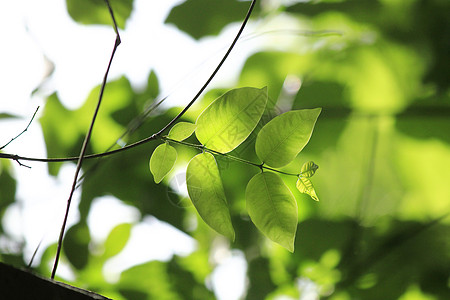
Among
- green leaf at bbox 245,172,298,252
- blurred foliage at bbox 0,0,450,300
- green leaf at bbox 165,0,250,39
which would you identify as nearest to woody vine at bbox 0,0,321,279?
green leaf at bbox 245,172,298,252

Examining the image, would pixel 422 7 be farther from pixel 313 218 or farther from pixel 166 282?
pixel 166 282

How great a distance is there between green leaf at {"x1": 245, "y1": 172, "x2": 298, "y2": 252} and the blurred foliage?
0.30m

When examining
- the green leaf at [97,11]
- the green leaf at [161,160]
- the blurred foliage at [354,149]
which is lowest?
the blurred foliage at [354,149]

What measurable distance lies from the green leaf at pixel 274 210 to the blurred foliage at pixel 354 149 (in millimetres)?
301

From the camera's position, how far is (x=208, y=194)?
10.6 inches

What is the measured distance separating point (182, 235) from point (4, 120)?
34 cm

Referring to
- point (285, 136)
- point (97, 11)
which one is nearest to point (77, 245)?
point (97, 11)

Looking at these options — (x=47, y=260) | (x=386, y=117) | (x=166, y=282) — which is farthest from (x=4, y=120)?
(x=386, y=117)

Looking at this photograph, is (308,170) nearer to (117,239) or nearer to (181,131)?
(181,131)

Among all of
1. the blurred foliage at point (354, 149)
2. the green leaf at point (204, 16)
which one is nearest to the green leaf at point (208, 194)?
the blurred foliage at point (354, 149)

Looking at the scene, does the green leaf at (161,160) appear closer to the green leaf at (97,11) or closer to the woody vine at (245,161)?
the woody vine at (245,161)

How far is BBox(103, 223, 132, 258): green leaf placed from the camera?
0.66 meters

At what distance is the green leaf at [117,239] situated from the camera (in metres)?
0.66

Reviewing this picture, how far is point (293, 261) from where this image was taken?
619 millimetres
